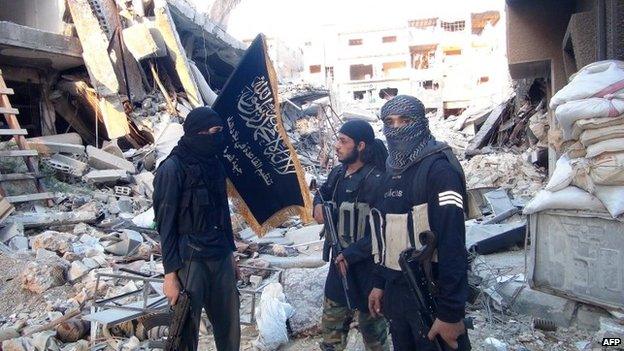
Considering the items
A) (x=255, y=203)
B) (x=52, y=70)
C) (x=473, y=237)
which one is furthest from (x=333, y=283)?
(x=52, y=70)

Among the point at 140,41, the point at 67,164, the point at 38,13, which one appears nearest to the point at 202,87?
the point at 140,41

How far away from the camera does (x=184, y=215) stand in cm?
262

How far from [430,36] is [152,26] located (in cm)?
3547

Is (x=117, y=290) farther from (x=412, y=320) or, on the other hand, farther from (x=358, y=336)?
(x=412, y=320)

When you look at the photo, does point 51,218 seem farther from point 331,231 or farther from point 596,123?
point 596,123

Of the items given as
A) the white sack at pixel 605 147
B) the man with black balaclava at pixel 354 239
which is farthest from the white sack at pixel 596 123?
the man with black balaclava at pixel 354 239

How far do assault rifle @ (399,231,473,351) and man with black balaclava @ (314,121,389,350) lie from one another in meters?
0.74

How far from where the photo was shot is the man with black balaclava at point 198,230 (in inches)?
100

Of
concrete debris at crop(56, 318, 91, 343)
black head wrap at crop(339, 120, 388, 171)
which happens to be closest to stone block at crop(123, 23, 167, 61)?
concrete debris at crop(56, 318, 91, 343)

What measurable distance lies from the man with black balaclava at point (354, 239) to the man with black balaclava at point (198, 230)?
0.65 metres

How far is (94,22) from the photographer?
30.7 ft

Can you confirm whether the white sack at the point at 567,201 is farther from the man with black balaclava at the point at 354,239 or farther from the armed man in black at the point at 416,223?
the armed man in black at the point at 416,223

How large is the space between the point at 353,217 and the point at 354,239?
0.47ft

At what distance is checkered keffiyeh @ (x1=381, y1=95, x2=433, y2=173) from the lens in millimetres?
2062
